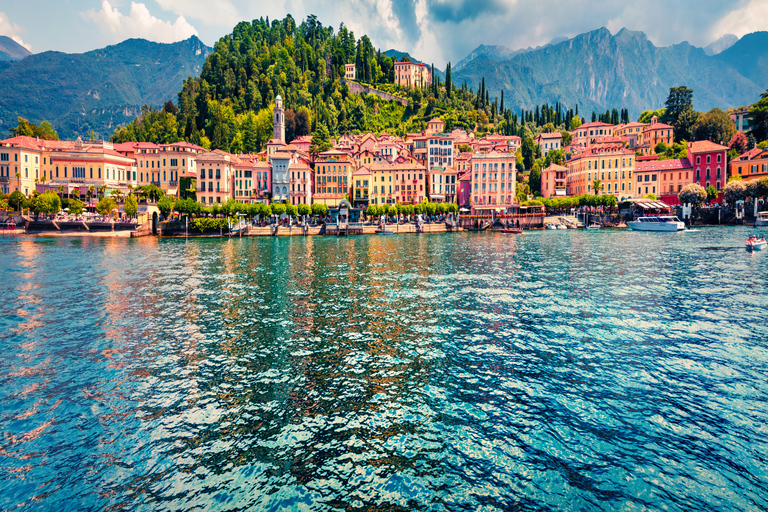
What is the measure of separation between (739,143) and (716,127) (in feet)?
25.1

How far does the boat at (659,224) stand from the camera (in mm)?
74875

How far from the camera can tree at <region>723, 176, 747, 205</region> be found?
8194 cm

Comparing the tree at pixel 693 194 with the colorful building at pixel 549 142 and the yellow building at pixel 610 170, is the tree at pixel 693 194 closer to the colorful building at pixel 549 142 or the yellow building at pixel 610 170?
the yellow building at pixel 610 170

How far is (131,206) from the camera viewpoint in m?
76.2

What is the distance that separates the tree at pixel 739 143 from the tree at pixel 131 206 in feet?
430

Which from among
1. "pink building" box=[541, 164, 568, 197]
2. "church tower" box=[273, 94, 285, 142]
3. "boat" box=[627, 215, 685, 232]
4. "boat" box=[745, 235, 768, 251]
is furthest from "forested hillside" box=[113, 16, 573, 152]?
"boat" box=[745, 235, 768, 251]

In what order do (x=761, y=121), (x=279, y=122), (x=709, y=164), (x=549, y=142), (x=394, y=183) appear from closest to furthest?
(x=709, y=164)
(x=394, y=183)
(x=761, y=121)
(x=279, y=122)
(x=549, y=142)

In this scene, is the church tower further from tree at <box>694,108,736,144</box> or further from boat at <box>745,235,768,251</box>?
tree at <box>694,108,736,144</box>

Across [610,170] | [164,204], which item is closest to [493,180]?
[610,170]

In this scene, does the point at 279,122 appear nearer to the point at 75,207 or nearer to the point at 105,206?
the point at 105,206

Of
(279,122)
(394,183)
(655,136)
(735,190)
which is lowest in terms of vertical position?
(735,190)

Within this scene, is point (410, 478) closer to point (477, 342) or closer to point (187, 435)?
point (187, 435)

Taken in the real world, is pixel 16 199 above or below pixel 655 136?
below

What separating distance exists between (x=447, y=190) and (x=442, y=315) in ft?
270
